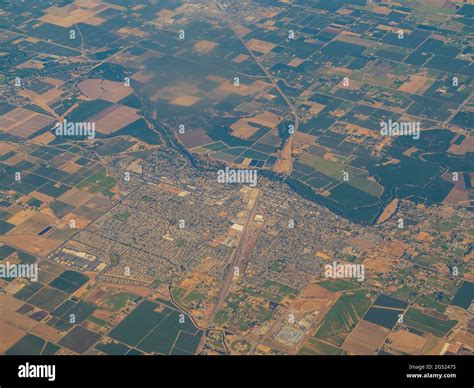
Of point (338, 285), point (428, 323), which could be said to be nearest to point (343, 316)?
point (338, 285)

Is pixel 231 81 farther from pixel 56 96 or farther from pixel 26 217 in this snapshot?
pixel 26 217

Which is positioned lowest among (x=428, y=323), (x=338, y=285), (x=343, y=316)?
(x=343, y=316)

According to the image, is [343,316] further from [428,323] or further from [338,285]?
[428,323]

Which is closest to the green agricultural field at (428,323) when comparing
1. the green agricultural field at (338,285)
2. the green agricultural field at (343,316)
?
the green agricultural field at (343,316)

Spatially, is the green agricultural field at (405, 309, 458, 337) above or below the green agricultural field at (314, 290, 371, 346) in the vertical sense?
above

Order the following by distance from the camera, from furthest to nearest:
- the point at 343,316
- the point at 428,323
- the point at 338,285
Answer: the point at 338,285 < the point at 343,316 < the point at 428,323

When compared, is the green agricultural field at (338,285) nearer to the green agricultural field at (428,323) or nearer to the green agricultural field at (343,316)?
the green agricultural field at (343,316)

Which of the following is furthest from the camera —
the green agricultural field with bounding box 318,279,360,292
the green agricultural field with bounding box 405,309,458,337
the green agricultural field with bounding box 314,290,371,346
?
the green agricultural field with bounding box 318,279,360,292

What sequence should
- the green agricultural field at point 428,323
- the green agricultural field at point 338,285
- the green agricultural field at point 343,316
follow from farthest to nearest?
the green agricultural field at point 338,285
the green agricultural field at point 428,323
the green agricultural field at point 343,316

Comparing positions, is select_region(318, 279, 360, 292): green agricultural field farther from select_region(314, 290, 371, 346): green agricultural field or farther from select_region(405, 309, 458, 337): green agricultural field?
select_region(405, 309, 458, 337): green agricultural field

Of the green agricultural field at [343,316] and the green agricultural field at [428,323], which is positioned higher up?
the green agricultural field at [428,323]

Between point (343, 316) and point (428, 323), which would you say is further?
point (343, 316)

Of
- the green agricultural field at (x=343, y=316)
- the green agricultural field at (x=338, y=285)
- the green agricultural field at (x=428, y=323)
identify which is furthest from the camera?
the green agricultural field at (x=338, y=285)

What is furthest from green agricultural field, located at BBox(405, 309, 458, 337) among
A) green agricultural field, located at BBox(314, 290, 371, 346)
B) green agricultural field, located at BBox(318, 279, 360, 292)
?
green agricultural field, located at BBox(318, 279, 360, 292)
